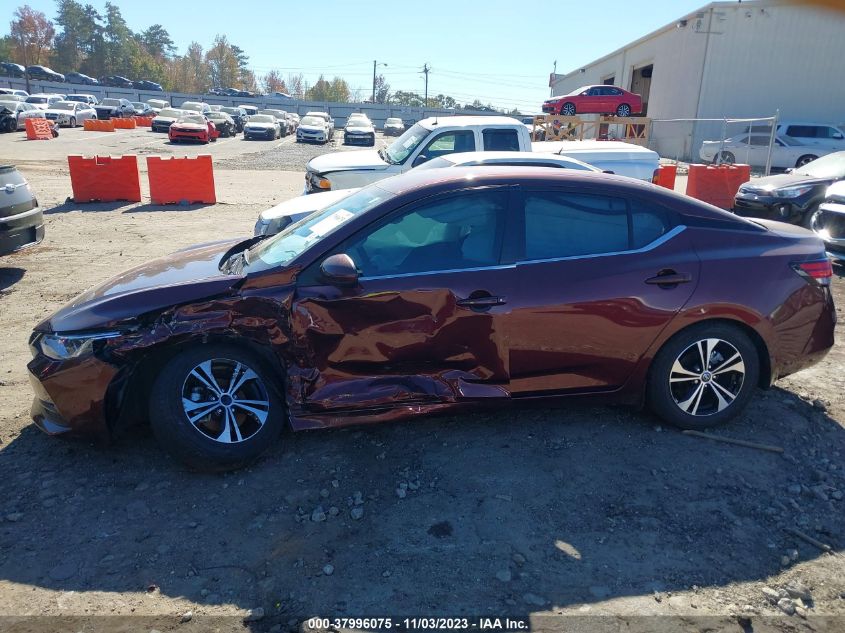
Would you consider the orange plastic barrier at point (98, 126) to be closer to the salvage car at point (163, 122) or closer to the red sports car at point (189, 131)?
the salvage car at point (163, 122)

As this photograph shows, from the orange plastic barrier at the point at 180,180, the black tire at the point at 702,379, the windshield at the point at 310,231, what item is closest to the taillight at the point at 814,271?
the black tire at the point at 702,379

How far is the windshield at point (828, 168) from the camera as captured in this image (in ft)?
33.8

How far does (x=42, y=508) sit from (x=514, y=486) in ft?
8.22

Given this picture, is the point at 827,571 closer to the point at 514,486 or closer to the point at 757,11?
the point at 514,486

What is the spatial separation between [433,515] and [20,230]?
21.0 feet

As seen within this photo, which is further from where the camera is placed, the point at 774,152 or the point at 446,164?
the point at 774,152

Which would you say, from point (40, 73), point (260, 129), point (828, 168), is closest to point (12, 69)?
point (40, 73)

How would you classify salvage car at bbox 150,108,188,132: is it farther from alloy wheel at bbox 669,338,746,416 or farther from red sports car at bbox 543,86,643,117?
alloy wheel at bbox 669,338,746,416

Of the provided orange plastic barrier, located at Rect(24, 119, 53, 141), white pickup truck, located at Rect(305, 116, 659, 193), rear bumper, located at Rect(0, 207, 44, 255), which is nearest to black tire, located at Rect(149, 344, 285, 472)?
rear bumper, located at Rect(0, 207, 44, 255)

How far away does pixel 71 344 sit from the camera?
11.2 feet

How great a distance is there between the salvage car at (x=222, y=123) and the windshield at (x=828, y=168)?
34949 mm

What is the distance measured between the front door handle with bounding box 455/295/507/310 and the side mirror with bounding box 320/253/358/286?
61 centimetres

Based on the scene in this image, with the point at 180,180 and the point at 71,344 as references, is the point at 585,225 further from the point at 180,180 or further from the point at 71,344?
the point at 180,180

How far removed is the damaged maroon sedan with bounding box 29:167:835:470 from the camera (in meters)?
3.43
